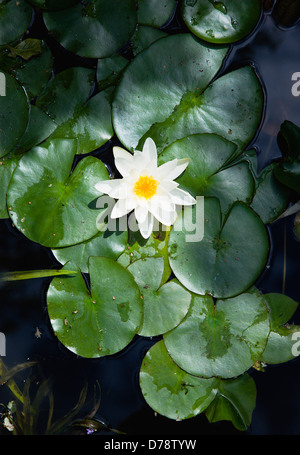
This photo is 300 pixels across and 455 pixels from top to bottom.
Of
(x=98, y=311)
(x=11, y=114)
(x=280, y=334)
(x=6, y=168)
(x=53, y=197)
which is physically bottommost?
(x=280, y=334)

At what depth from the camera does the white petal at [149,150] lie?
70.9 inches

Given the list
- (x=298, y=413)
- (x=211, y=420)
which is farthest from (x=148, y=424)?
(x=298, y=413)

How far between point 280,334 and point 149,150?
1.31 metres

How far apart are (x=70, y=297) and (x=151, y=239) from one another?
581mm

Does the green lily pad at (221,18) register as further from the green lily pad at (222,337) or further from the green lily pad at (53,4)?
the green lily pad at (222,337)

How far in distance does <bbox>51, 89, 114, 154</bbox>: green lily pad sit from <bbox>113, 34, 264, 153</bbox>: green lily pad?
3.3 inches

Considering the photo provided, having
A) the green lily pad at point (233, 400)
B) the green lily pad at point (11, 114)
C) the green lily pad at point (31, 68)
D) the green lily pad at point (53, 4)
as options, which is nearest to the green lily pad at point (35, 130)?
the green lily pad at point (11, 114)

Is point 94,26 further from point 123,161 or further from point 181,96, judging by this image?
point 123,161

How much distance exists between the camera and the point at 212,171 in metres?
1.98

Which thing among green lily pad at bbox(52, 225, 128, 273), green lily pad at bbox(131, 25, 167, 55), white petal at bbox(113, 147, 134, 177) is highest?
green lily pad at bbox(131, 25, 167, 55)

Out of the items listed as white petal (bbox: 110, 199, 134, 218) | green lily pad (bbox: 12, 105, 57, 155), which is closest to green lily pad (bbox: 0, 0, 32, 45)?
green lily pad (bbox: 12, 105, 57, 155)

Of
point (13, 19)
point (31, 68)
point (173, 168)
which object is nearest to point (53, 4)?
point (13, 19)

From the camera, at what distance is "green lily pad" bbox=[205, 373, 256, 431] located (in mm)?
2041
